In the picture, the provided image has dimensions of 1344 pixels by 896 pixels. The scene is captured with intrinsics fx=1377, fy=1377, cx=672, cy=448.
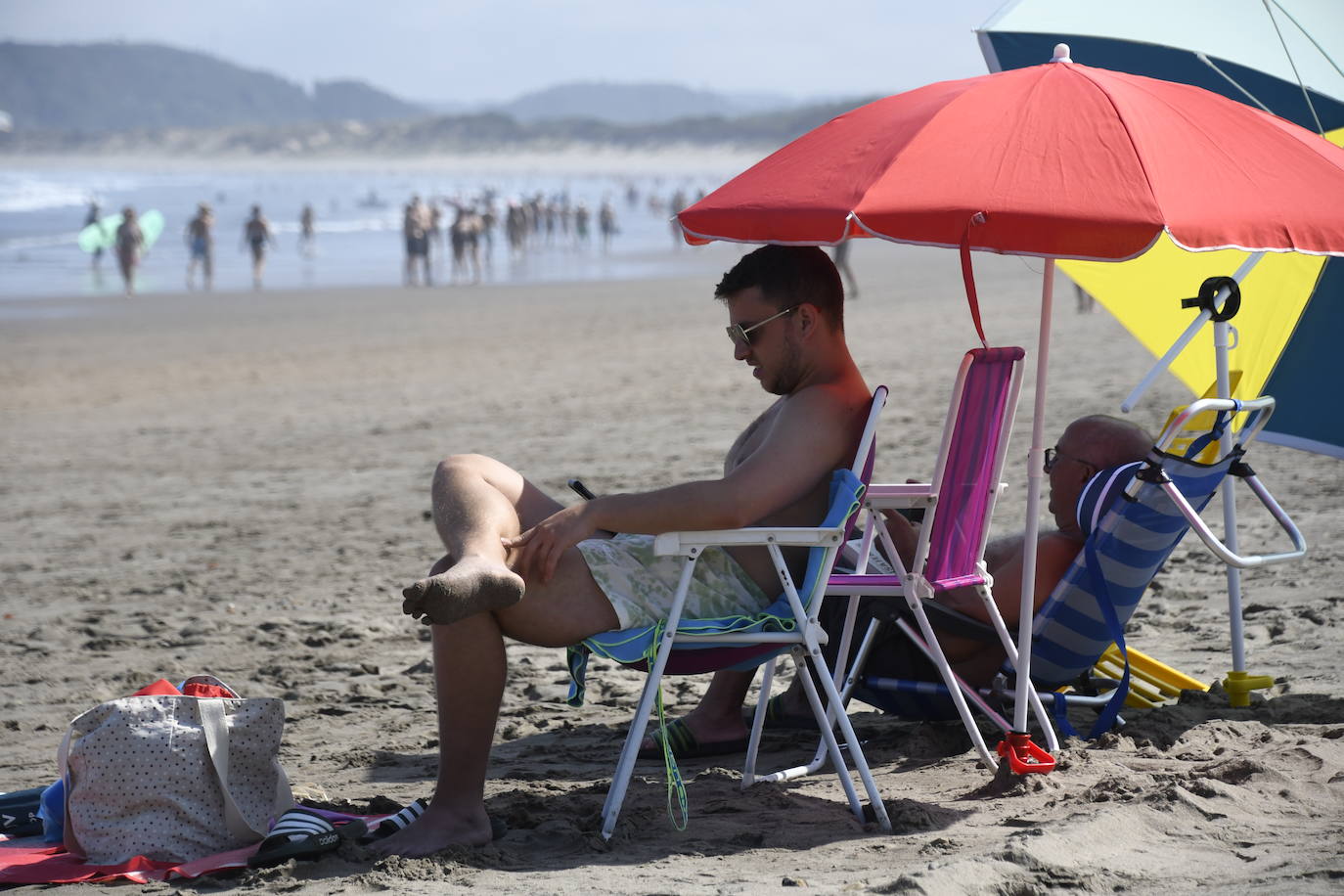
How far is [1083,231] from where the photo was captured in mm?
2910

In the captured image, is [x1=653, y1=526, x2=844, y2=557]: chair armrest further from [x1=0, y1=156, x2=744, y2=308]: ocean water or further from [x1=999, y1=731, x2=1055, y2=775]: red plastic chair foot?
[x1=0, y1=156, x2=744, y2=308]: ocean water

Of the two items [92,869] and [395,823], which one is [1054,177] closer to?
[395,823]

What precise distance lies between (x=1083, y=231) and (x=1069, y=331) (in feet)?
38.2

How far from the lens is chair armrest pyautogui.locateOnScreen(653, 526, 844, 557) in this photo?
9.84 feet

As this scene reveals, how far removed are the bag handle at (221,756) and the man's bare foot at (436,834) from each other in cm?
32

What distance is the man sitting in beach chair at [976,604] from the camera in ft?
12.0

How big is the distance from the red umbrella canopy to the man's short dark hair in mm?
96

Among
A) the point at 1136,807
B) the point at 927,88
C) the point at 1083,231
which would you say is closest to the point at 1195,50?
the point at 927,88

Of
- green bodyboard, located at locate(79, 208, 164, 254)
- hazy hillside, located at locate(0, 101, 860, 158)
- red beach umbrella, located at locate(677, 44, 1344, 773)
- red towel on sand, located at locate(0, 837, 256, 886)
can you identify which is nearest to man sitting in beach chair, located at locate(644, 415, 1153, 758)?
red beach umbrella, located at locate(677, 44, 1344, 773)

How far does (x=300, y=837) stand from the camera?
2.92 metres

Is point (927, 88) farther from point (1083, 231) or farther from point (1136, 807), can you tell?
point (1136, 807)

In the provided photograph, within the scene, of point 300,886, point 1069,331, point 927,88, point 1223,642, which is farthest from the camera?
point 1069,331

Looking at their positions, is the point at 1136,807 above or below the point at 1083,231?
below

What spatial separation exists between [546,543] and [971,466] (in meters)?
1.03
